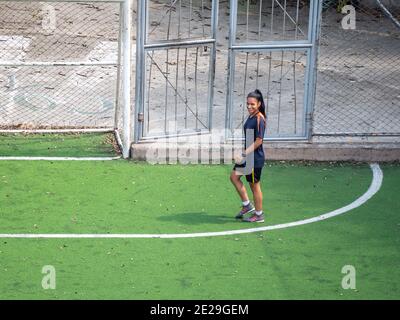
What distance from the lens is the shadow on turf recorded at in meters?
11.2

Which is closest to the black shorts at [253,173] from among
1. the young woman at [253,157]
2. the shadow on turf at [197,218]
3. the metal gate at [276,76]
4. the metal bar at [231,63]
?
the young woman at [253,157]

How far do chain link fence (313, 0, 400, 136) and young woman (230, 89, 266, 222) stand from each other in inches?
109

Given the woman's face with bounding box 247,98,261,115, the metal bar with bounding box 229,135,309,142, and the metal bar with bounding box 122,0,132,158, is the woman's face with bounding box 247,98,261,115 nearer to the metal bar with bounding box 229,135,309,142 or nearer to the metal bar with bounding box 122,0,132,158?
the metal bar with bounding box 229,135,309,142

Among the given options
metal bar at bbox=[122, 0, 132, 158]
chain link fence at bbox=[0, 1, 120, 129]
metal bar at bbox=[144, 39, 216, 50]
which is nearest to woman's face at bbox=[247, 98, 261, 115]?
metal bar at bbox=[144, 39, 216, 50]

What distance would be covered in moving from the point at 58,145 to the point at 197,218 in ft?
11.0

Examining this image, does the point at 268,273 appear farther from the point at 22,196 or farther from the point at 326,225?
the point at 22,196

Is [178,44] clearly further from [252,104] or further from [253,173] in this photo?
[253,173]

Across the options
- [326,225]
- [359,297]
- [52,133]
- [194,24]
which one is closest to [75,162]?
[52,133]

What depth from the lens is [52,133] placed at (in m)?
14.3

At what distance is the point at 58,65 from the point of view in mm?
14047

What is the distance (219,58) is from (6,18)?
171 inches

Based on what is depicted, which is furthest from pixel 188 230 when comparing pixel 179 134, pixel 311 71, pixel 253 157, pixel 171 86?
pixel 171 86

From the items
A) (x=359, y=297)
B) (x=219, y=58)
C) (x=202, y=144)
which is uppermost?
(x=219, y=58)

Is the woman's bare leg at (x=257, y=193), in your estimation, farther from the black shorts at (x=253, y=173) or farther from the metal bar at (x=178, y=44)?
the metal bar at (x=178, y=44)
